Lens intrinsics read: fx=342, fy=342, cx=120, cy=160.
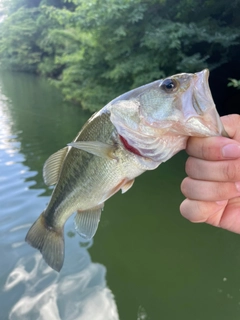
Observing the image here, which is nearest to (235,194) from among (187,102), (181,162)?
(187,102)

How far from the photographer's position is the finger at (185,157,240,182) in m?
1.61

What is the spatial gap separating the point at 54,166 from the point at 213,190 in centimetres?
95

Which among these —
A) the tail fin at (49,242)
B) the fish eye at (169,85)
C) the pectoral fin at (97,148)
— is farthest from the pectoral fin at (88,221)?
the fish eye at (169,85)

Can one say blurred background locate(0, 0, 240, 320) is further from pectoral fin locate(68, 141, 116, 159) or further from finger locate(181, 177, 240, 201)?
pectoral fin locate(68, 141, 116, 159)

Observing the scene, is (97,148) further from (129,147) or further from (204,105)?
(204,105)

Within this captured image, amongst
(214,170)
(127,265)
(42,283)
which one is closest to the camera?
(214,170)

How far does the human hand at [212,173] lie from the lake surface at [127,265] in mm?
2721

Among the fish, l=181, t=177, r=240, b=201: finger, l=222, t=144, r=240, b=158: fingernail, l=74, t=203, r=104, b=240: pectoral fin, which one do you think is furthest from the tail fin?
l=222, t=144, r=240, b=158: fingernail

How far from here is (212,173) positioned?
5.45 feet

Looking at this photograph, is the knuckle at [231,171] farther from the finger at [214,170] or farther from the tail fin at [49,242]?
the tail fin at [49,242]

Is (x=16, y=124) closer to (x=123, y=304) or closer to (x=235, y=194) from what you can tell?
(x=123, y=304)

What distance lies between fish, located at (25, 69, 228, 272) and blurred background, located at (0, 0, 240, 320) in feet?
8.27

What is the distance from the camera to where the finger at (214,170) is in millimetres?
1607

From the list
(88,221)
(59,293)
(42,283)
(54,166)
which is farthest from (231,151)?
(42,283)
